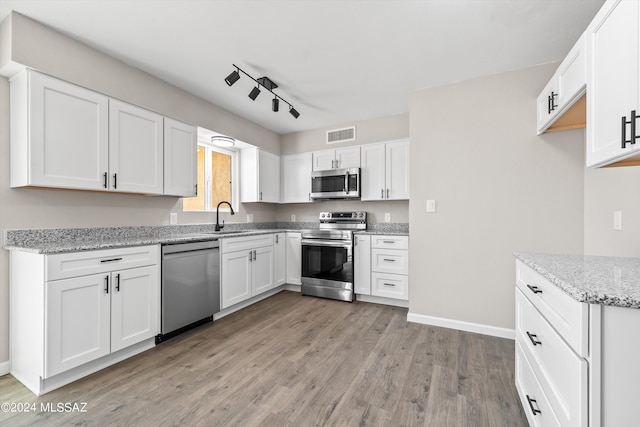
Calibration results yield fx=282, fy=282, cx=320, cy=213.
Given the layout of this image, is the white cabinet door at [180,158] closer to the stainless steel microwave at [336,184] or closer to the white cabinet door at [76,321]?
the white cabinet door at [76,321]

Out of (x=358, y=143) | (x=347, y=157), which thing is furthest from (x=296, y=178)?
(x=358, y=143)

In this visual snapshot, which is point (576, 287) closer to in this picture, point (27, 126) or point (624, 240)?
point (624, 240)

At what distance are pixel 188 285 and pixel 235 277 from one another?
0.66 metres

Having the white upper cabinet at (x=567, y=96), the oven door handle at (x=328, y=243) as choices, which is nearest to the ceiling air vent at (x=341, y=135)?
the oven door handle at (x=328, y=243)

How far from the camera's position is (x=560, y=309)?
106cm

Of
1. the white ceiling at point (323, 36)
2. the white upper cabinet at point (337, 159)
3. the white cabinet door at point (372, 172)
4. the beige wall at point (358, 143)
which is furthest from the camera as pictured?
the white upper cabinet at point (337, 159)

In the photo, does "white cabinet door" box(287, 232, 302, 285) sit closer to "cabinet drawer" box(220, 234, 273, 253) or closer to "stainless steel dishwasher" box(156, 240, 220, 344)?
"cabinet drawer" box(220, 234, 273, 253)

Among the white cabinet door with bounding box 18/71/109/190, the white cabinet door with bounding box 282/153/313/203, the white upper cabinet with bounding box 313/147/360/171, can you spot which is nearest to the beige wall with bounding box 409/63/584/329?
the white upper cabinet with bounding box 313/147/360/171

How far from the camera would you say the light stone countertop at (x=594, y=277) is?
32.8 inches

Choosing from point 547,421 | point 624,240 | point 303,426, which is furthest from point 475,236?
point 303,426

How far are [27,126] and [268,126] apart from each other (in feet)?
9.59

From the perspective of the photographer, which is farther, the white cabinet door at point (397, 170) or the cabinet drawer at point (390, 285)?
→ the white cabinet door at point (397, 170)

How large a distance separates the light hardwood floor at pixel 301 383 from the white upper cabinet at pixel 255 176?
202 cm

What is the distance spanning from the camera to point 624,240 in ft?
5.78
